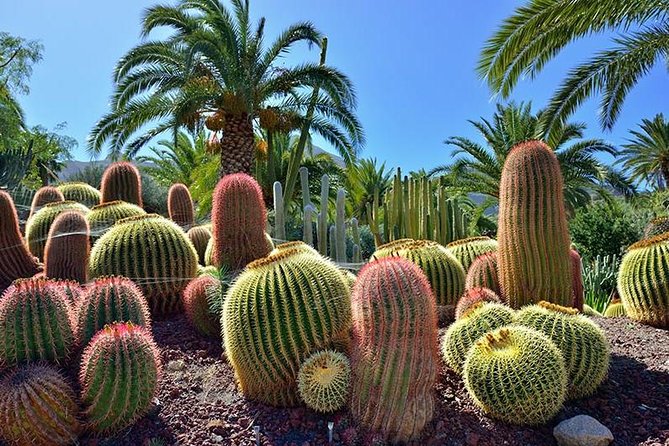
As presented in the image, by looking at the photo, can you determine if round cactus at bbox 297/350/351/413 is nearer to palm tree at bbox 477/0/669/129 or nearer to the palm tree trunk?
palm tree at bbox 477/0/669/129

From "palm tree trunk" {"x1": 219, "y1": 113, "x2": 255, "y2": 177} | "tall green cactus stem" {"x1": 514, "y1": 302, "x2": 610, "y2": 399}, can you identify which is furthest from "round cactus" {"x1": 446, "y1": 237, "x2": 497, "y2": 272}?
"palm tree trunk" {"x1": 219, "y1": 113, "x2": 255, "y2": 177}

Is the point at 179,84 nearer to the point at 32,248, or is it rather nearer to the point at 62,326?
the point at 32,248

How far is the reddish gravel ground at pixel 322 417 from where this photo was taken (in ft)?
10.5

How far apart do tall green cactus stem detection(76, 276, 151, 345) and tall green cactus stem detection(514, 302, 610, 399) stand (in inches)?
98.8

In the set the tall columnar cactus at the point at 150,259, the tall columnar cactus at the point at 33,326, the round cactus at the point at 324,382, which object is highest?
the tall columnar cactus at the point at 150,259

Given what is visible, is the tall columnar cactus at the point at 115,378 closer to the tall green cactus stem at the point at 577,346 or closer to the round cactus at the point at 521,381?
the round cactus at the point at 521,381

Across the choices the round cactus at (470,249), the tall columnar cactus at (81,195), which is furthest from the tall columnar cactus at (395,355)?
the tall columnar cactus at (81,195)

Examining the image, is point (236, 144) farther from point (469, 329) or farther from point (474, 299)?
point (469, 329)

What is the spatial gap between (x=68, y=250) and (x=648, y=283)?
5.09m

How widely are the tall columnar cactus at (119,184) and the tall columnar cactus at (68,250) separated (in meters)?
2.43

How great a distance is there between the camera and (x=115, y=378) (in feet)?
10.2

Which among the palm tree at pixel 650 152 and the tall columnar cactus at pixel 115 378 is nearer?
the tall columnar cactus at pixel 115 378

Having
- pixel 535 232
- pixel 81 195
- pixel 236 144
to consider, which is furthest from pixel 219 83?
pixel 535 232

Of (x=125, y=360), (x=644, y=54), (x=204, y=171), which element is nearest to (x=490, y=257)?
(x=125, y=360)
